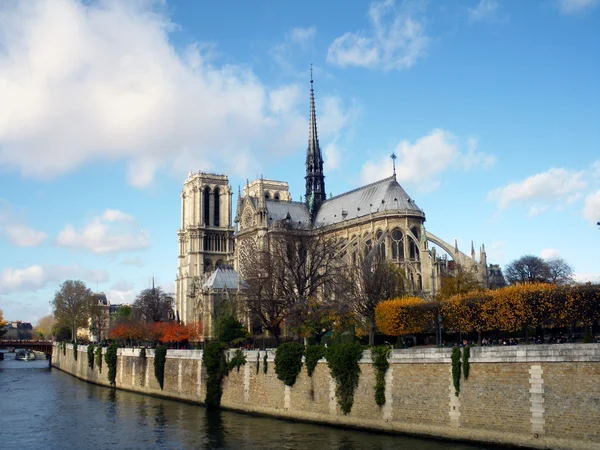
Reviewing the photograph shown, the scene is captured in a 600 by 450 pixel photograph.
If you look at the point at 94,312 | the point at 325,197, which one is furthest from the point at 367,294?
the point at 94,312

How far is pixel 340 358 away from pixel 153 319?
208 ft

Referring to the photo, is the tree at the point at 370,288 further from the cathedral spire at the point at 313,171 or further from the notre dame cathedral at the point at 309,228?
the cathedral spire at the point at 313,171

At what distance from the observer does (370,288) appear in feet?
168

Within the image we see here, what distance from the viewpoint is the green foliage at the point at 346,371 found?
34.3 m

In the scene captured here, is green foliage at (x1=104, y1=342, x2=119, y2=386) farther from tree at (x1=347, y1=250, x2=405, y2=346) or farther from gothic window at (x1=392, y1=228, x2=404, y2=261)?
gothic window at (x1=392, y1=228, x2=404, y2=261)

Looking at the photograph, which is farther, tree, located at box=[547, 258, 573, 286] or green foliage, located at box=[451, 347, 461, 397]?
tree, located at box=[547, 258, 573, 286]

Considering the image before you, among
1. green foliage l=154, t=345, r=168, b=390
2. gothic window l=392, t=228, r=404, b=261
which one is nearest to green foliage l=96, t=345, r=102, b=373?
green foliage l=154, t=345, r=168, b=390

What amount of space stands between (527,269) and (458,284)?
3944 centimetres

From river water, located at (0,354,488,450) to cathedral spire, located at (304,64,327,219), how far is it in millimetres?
43886

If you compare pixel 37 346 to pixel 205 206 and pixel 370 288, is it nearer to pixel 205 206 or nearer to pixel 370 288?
pixel 205 206

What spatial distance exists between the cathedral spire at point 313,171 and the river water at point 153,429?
144 ft

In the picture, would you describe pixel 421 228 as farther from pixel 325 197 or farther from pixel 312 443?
pixel 312 443

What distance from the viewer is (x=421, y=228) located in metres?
70.4

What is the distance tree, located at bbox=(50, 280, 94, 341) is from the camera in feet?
359
